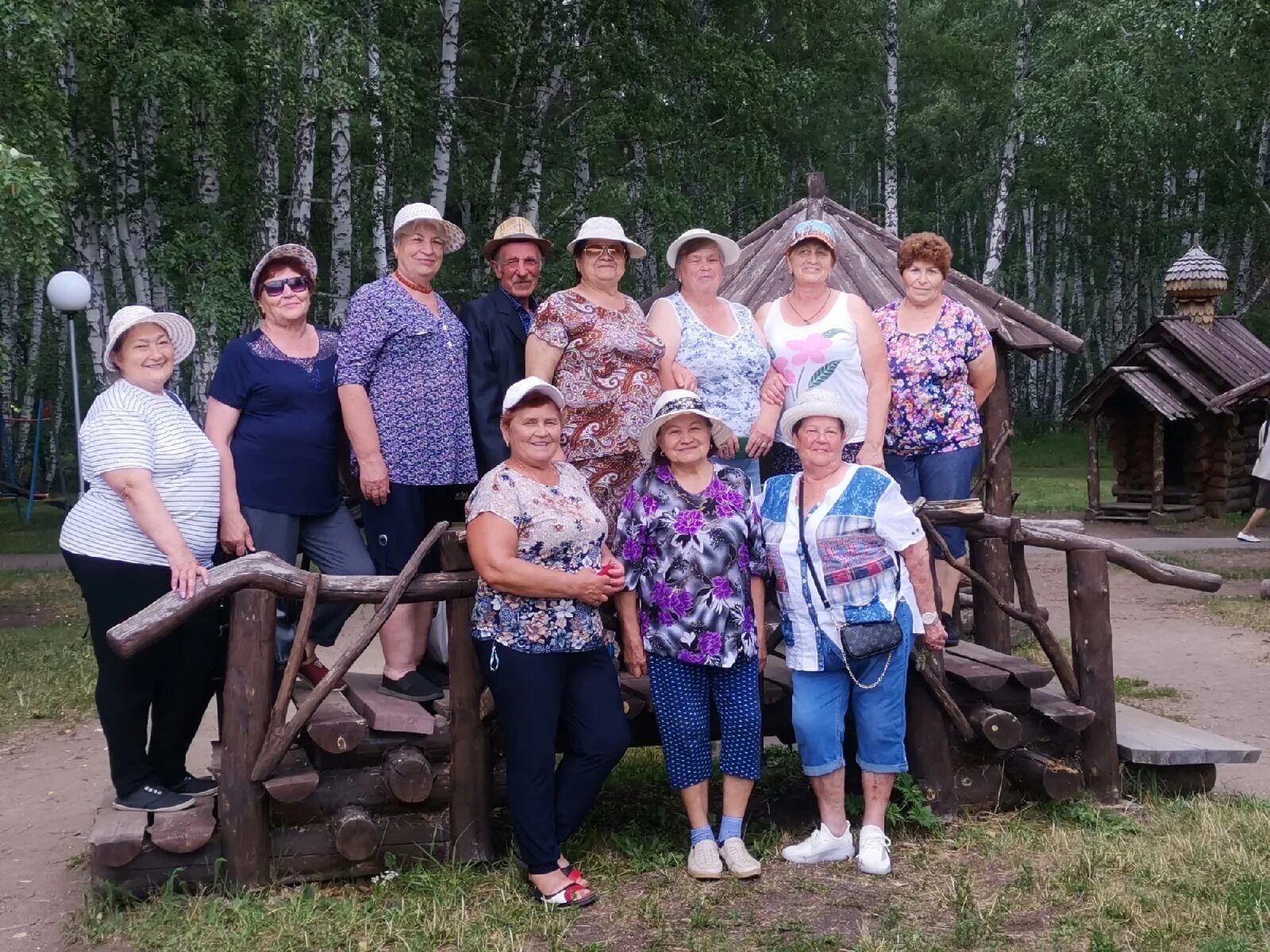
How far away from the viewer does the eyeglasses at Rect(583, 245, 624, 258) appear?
15.8 feet

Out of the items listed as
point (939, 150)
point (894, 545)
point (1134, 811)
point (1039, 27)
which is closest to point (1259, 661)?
point (1134, 811)

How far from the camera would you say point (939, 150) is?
31.6 metres

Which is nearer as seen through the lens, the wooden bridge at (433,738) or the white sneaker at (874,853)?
the wooden bridge at (433,738)

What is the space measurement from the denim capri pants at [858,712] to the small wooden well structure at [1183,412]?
1314cm

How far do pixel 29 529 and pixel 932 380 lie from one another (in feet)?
54.8

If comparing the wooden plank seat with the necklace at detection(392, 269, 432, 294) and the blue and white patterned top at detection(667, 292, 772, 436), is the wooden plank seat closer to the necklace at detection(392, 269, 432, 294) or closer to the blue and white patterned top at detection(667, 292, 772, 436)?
the blue and white patterned top at detection(667, 292, 772, 436)

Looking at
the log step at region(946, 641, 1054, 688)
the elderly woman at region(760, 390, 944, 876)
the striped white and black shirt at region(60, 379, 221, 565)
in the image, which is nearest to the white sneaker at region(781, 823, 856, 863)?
the elderly woman at region(760, 390, 944, 876)

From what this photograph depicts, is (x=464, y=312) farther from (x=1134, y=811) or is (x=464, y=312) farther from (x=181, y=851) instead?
(x=1134, y=811)

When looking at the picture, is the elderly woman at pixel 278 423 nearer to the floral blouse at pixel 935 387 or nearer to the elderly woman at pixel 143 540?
the elderly woman at pixel 143 540

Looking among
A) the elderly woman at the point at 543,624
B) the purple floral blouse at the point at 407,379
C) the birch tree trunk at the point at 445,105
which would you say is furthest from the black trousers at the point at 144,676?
the birch tree trunk at the point at 445,105

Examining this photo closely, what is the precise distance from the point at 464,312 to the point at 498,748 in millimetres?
1732

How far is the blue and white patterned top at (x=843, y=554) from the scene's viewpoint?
4523 millimetres

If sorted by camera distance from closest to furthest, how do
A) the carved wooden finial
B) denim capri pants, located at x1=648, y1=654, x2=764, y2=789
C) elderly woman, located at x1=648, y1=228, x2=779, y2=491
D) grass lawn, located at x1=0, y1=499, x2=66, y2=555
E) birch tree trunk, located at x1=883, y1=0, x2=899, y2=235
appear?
denim capri pants, located at x1=648, y1=654, x2=764, y2=789, elderly woman, located at x1=648, y1=228, x2=779, y2=491, grass lawn, located at x1=0, y1=499, x2=66, y2=555, the carved wooden finial, birch tree trunk, located at x1=883, y1=0, x2=899, y2=235

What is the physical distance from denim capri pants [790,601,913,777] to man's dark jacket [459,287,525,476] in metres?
1.46
